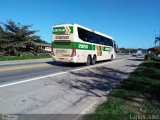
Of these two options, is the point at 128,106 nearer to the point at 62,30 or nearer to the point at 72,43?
the point at 72,43

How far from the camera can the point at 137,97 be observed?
26.7ft

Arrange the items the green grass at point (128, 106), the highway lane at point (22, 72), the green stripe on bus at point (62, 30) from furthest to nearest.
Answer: the green stripe on bus at point (62, 30), the highway lane at point (22, 72), the green grass at point (128, 106)

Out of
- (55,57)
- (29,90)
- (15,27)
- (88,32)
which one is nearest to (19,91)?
(29,90)

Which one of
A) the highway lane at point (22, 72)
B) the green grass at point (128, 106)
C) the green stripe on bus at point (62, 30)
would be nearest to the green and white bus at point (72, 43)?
the green stripe on bus at point (62, 30)

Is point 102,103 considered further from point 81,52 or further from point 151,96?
point 81,52

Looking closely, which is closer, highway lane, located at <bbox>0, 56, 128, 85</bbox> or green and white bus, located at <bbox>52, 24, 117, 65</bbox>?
highway lane, located at <bbox>0, 56, 128, 85</bbox>

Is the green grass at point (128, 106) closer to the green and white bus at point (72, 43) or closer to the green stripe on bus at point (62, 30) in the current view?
the green and white bus at point (72, 43)

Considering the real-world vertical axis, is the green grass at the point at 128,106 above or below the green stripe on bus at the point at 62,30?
below

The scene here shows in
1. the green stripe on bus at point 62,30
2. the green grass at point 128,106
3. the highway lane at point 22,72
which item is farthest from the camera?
the green stripe on bus at point 62,30

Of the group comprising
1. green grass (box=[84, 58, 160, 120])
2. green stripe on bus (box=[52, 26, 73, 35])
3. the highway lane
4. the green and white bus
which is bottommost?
green grass (box=[84, 58, 160, 120])

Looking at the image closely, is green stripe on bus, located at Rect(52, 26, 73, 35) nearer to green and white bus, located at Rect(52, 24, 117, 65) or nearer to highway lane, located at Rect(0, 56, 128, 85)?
green and white bus, located at Rect(52, 24, 117, 65)

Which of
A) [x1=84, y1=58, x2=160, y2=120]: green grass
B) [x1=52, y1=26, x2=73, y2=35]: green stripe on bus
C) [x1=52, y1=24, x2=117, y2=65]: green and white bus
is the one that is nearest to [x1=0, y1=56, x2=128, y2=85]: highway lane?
[x1=52, y1=24, x2=117, y2=65]: green and white bus

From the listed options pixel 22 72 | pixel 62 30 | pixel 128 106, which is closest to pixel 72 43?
pixel 62 30

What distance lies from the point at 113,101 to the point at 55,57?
1417 centimetres
